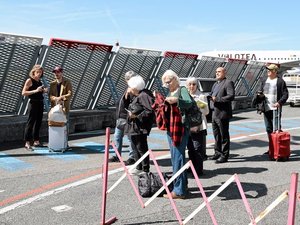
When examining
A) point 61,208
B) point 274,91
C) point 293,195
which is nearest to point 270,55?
point 274,91

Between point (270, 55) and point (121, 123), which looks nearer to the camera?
point (121, 123)

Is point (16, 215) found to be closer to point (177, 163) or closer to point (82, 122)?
point (177, 163)

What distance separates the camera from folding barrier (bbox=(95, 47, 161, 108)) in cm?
1278

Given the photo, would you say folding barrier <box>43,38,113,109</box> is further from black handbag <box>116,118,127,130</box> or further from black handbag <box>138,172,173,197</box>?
black handbag <box>138,172,173,197</box>

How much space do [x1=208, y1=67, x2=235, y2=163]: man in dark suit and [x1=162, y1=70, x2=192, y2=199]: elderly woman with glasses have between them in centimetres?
220

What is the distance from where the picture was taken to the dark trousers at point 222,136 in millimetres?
7457

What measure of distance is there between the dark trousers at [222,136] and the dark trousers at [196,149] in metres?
0.68

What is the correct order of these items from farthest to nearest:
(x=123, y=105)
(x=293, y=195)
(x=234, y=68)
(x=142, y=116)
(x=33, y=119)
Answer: (x=234, y=68) < (x=33, y=119) < (x=123, y=105) < (x=142, y=116) < (x=293, y=195)

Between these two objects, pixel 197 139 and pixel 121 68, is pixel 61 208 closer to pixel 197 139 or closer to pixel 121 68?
pixel 197 139

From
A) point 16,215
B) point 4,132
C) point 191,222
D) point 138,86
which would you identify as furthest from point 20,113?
point 191,222

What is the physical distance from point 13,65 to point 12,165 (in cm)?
347

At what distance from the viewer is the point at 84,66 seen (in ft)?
38.7

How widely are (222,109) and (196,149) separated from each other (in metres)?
1.13

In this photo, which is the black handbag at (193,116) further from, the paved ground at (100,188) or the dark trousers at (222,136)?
the dark trousers at (222,136)
